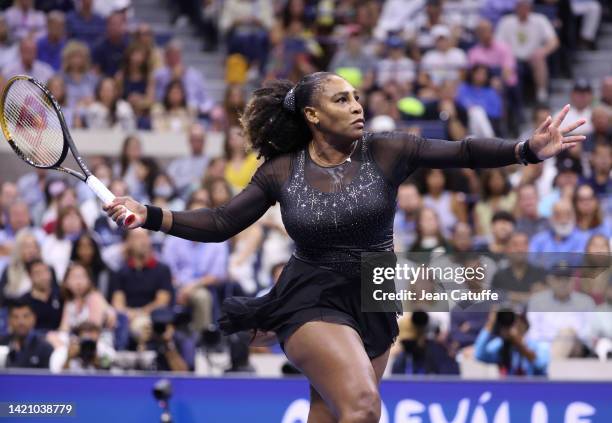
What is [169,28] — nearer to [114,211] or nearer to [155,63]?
[155,63]

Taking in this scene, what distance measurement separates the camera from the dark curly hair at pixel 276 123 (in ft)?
17.5

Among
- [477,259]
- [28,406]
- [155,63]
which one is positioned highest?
[155,63]

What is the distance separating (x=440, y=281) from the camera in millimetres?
6117

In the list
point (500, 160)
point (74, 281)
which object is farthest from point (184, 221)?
point (74, 281)

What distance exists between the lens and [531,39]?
1320 centimetres

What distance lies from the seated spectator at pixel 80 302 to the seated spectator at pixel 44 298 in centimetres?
6

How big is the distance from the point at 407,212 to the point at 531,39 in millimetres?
3872

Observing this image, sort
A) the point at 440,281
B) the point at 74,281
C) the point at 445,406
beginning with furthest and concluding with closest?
the point at 74,281, the point at 445,406, the point at 440,281

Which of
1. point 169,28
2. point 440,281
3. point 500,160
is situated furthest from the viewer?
point 169,28

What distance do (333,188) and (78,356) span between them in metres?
3.52

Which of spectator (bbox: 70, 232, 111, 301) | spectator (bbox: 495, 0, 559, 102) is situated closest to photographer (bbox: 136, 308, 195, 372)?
spectator (bbox: 70, 232, 111, 301)

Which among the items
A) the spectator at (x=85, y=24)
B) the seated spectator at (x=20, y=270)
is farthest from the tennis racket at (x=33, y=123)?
the spectator at (x=85, y=24)

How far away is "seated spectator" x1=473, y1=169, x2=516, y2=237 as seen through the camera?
407 inches

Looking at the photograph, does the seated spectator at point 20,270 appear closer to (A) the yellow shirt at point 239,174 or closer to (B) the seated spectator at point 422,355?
(A) the yellow shirt at point 239,174
